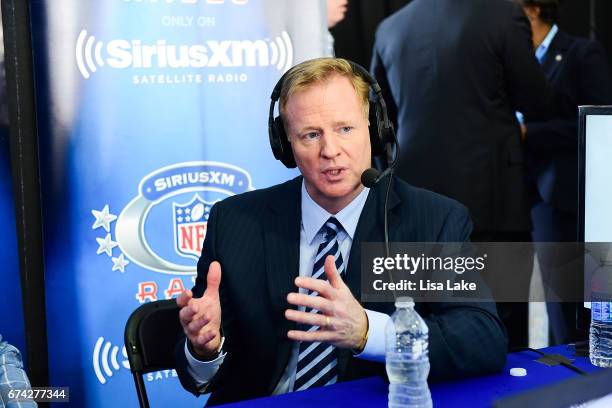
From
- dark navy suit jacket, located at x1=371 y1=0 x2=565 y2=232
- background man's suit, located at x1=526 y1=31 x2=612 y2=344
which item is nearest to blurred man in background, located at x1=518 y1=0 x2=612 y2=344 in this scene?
background man's suit, located at x1=526 y1=31 x2=612 y2=344

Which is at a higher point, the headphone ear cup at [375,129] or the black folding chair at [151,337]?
the headphone ear cup at [375,129]

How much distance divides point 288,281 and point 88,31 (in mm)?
1447

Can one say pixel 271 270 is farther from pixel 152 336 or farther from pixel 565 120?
pixel 565 120

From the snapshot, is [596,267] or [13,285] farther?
[13,285]

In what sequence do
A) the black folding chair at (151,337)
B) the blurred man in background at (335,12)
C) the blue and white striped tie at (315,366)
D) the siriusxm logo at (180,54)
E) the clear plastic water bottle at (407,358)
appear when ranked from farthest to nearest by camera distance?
the blurred man in background at (335,12)
the siriusxm logo at (180,54)
the black folding chair at (151,337)
the blue and white striped tie at (315,366)
the clear plastic water bottle at (407,358)

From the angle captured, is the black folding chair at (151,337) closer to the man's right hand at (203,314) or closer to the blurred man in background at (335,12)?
the man's right hand at (203,314)

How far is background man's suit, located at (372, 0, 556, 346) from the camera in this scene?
3.24 meters

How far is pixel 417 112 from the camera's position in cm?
341

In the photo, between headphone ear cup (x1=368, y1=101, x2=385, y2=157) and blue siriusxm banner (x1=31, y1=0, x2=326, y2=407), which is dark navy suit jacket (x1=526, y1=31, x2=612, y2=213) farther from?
headphone ear cup (x1=368, y1=101, x2=385, y2=157)

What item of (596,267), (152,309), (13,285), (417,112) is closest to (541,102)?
(417,112)

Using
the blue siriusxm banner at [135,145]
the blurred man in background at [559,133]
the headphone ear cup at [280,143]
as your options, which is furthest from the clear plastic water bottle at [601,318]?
the blurred man in background at [559,133]

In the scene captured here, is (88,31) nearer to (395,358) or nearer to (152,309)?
(152,309)

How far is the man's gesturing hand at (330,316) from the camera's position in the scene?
147 cm

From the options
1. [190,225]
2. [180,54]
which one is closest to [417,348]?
[190,225]
